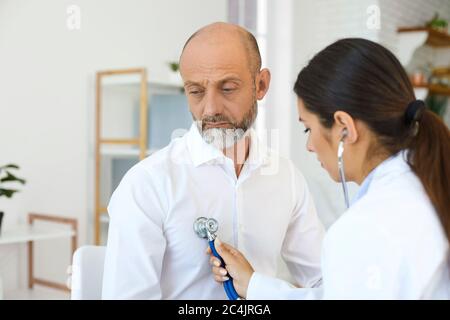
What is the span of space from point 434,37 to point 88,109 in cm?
241

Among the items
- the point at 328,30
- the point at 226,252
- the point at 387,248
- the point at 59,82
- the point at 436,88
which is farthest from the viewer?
the point at 436,88

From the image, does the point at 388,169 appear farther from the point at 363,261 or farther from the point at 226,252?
the point at 226,252

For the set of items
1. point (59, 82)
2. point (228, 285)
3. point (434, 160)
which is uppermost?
point (59, 82)

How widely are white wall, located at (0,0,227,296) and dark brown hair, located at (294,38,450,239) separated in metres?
1.17

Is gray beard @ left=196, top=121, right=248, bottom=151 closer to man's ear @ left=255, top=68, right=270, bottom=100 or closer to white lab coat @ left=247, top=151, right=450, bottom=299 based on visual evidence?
man's ear @ left=255, top=68, right=270, bottom=100

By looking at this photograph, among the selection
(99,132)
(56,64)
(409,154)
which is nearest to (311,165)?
(99,132)

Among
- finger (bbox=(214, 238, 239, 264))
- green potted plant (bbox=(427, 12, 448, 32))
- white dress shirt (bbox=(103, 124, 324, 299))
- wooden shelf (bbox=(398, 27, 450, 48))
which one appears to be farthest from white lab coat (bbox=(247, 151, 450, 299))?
green potted plant (bbox=(427, 12, 448, 32))

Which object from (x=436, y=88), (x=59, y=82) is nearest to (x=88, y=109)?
(x=59, y=82)

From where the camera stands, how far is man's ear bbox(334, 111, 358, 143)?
26.1 inches

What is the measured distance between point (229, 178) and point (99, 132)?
1432 mm

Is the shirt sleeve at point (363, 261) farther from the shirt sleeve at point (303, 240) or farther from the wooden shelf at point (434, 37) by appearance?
the wooden shelf at point (434, 37)

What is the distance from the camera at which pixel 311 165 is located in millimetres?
2484

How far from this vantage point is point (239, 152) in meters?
0.99
